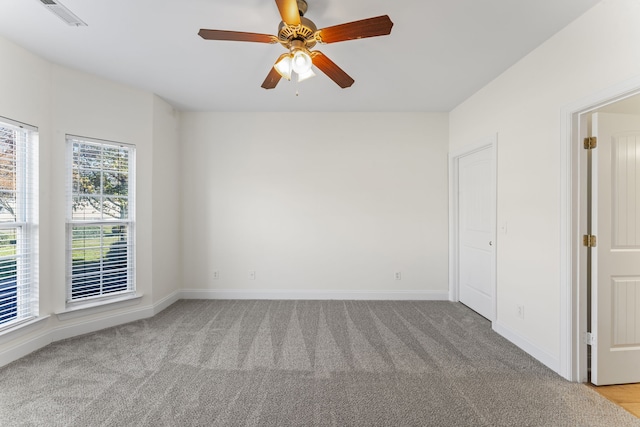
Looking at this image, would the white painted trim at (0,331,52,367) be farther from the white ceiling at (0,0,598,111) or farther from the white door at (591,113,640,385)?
the white door at (591,113,640,385)

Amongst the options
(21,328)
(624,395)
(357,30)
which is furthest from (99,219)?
(624,395)

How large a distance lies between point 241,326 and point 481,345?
8.23ft

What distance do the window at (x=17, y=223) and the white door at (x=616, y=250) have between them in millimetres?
4868

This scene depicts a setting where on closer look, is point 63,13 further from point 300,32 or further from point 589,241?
point 589,241

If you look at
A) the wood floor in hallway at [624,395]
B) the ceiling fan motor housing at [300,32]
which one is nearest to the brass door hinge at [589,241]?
the wood floor in hallway at [624,395]

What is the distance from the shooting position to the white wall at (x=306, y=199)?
13.1 feet

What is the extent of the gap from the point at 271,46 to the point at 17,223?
9.25ft

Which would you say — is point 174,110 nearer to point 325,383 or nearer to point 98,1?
point 98,1

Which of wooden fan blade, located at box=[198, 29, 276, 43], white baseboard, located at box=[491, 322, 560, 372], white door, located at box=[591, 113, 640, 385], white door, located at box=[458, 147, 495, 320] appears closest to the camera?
wooden fan blade, located at box=[198, 29, 276, 43]

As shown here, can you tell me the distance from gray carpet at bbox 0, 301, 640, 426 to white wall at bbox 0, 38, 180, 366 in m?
0.23

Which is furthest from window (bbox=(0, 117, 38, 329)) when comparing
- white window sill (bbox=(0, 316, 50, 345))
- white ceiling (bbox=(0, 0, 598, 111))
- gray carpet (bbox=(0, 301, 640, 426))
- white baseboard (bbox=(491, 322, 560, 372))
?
white baseboard (bbox=(491, 322, 560, 372))

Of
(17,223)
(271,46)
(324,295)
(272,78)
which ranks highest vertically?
(271,46)

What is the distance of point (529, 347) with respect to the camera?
2.47m

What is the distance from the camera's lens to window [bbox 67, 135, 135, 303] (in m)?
2.87
